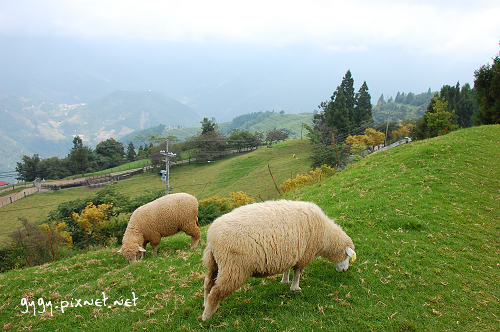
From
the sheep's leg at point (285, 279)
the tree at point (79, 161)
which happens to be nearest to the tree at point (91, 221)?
the sheep's leg at point (285, 279)

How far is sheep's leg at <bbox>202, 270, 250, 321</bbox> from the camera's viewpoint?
4641 mm

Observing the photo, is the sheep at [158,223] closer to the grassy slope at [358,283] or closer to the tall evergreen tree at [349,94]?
the grassy slope at [358,283]

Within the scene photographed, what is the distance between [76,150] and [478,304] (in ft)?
275

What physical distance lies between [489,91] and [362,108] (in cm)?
3316

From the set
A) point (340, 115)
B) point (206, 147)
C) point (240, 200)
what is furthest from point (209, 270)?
point (206, 147)

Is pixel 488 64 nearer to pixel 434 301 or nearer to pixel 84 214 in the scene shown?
pixel 434 301

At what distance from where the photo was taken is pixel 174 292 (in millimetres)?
5906

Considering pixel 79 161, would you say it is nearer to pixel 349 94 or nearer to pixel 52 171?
pixel 52 171

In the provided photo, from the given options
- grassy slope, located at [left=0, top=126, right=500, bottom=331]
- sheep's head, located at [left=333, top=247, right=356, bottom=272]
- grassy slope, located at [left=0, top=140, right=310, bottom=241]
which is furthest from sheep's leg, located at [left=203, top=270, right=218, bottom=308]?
grassy slope, located at [left=0, top=140, right=310, bottom=241]

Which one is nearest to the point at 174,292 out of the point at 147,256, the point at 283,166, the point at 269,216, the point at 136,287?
the point at 136,287

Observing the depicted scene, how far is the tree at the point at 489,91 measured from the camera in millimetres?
24062

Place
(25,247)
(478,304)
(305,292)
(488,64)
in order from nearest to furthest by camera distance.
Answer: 1. (478,304)
2. (305,292)
3. (25,247)
4. (488,64)

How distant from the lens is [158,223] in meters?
9.53

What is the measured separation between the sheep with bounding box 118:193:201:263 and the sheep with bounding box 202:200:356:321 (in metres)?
5.13
